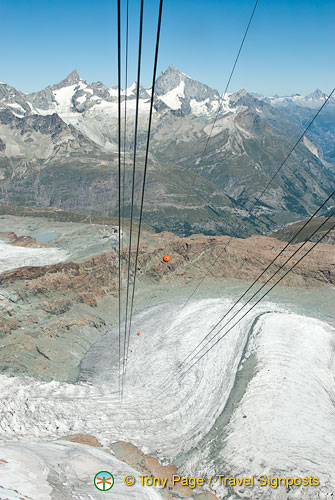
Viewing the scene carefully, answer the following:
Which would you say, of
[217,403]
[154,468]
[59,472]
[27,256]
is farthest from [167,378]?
[27,256]

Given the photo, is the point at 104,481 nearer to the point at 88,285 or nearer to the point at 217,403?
the point at 217,403

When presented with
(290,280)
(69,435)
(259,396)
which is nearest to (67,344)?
(69,435)

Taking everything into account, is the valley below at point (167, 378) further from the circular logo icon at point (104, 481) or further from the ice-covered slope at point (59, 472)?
the circular logo icon at point (104, 481)

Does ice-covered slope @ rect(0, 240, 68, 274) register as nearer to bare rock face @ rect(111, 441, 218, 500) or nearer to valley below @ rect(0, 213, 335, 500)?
valley below @ rect(0, 213, 335, 500)

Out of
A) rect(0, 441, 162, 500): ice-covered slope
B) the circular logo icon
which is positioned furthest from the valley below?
the circular logo icon

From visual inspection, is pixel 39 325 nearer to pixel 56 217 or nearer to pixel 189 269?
pixel 189 269

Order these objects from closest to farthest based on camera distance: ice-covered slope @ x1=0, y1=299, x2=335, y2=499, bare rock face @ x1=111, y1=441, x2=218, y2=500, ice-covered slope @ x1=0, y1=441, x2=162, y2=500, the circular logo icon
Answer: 1. ice-covered slope @ x1=0, y1=441, x2=162, y2=500
2. the circular logo icon
3. bare rock face @ x1=111, y1=441, x2=218, y2=500
4. ice-covered slope @ x1=0, y1=299, x2=335, y2=499

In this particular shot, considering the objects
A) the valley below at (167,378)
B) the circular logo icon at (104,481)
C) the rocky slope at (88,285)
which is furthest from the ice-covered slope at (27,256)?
the circular logo icon at (104,481)
